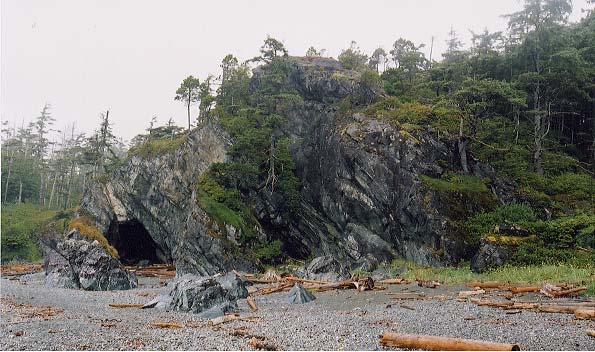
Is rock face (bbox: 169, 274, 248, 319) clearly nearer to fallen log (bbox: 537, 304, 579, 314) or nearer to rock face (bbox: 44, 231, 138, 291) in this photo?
fallen log (bbox: 537, 304, 579, 314)

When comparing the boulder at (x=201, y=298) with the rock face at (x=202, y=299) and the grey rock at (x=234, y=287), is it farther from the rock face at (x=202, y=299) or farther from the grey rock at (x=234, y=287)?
the grey rock at (x=234, y=287)

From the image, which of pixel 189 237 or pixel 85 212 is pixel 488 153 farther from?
pixel 85 212

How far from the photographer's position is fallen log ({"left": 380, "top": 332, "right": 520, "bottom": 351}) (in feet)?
22.5

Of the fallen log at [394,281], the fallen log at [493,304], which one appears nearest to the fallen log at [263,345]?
the fallen log at [493,304]

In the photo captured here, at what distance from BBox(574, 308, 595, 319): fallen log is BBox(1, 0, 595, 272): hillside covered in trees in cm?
1045

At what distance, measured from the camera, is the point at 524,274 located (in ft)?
57.5

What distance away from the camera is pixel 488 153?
2955cm

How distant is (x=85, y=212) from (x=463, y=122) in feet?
114

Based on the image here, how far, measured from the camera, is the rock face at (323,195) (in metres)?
27.0

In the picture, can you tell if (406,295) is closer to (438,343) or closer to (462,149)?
(438,343)

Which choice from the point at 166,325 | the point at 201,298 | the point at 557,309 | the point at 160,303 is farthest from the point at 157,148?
A: the point at 557,309

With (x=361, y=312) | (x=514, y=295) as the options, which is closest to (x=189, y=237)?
(x=361, y=312)

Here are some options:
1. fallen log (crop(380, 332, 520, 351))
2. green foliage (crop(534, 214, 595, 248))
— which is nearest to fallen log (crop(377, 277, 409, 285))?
green foliage (crop(534, 214, 595, 248))

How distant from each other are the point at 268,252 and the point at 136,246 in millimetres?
19734
